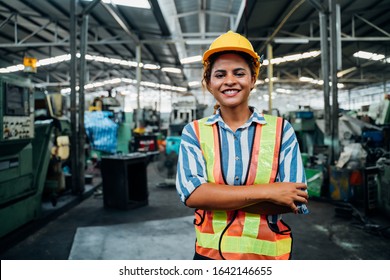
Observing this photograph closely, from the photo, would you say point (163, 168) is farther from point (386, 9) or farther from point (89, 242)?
point (386, 9)

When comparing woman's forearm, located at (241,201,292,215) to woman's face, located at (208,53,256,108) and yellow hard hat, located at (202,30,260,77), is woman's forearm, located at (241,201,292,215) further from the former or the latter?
yellow hard hat, located at (202,30,260,77)

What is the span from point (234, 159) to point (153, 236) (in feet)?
6.47

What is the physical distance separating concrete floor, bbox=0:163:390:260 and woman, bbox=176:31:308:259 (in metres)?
1.36

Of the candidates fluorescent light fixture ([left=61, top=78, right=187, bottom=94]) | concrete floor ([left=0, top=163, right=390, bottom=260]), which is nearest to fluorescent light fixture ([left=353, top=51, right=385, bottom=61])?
concrete floor ([left=0, top=163, right=390, bottom=260])

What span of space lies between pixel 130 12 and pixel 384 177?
6984 millimetres

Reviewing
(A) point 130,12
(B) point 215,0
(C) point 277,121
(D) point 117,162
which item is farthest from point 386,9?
(C) point 277,121

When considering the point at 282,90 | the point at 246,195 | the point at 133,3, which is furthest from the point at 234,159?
the point at 282,90

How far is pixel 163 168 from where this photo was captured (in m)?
5.75

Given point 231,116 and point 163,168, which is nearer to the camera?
point 231,116

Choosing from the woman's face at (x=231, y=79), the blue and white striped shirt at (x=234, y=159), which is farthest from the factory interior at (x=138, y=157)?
the blue and white striped shirt at (x=234, y=159)

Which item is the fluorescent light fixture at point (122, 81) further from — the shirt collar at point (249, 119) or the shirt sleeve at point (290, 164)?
the shirt sleeve at point (290, 164)

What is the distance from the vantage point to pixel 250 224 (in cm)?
111

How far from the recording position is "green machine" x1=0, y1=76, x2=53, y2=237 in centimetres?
291

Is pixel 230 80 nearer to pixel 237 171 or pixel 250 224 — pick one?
pixel 237 171
